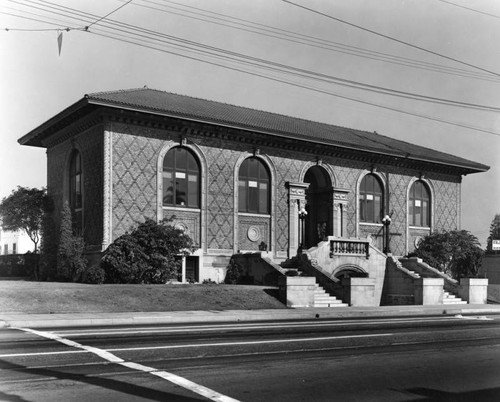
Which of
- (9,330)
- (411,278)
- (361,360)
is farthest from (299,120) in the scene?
(361,360)

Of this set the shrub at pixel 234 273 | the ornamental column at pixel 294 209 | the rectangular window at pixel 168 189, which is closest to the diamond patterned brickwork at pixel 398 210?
the ornamental column at pixel 294 209

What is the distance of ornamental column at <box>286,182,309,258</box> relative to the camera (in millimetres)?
39656

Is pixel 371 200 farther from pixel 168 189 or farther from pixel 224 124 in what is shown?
pixel 168 189

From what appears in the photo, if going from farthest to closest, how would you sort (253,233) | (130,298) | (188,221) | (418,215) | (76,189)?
1. (418,215)
2. (253,233)
3. (76,189)
4. (188,221)
5. (130,298)

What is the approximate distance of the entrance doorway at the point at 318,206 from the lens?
42125 millimetres

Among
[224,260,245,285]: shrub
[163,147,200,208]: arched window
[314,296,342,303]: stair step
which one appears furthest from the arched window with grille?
[314,296,342,303]: stair step

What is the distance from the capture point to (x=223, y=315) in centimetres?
2256

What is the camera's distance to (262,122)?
40.7m

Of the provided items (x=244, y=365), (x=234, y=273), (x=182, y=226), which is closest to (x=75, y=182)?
(x=182, y=226)

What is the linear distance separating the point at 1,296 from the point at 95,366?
1343cm

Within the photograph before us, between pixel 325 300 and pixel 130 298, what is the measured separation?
34.4ft

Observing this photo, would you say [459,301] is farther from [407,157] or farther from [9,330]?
[9,330]

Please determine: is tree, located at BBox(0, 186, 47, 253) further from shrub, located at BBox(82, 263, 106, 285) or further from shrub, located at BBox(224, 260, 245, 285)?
shrub, located at BBox(224, 260, 245, 285)

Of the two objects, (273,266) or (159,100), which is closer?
(273,266)
